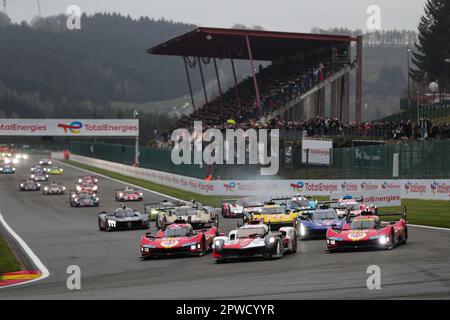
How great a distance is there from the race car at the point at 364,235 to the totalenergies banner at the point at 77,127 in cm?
7072

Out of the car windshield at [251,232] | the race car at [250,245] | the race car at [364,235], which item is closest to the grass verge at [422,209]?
the race car at [364,235]

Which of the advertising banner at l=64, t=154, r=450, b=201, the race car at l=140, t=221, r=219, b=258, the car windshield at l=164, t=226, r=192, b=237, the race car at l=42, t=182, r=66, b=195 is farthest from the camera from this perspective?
the race car at l=42, t=182, r=66, b=195

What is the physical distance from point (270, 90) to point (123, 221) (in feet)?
155

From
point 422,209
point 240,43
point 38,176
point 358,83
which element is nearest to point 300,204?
point 422,209

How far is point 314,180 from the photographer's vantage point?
5659 cm

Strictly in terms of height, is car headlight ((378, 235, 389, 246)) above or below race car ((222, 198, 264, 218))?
above

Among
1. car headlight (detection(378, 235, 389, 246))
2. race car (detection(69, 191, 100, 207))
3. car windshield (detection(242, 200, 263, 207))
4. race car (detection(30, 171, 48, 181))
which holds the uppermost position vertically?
car headlight (detection(378, 235, 389, 246))

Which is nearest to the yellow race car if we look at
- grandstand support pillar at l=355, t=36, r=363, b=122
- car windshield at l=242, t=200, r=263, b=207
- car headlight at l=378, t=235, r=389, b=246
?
car windshield at l=242, t=200, r=263, b=207

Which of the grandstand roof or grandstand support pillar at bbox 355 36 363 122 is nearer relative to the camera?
grandstand support pillar at bbox 355 36 363 122

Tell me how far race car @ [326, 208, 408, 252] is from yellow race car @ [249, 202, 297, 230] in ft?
25.4

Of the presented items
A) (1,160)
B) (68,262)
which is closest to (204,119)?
(1,160)

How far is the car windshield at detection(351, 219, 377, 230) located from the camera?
26.1m

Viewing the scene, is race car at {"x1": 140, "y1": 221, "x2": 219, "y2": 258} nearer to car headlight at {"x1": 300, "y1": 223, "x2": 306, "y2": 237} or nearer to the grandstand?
car headlight at {"x1": 300, "y1": 223, "x2": 306, "y2": 237}
